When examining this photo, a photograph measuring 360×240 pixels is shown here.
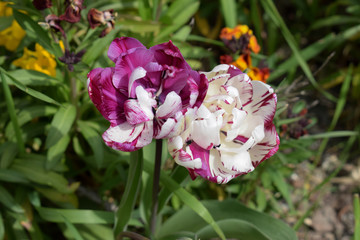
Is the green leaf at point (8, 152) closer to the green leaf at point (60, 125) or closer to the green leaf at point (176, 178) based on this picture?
the green leaf at point (60, 125)

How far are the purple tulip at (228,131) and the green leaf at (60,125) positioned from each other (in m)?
0.77

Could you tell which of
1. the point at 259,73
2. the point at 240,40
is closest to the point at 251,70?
the point at 259,73

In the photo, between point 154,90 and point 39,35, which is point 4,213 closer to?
point 39,35

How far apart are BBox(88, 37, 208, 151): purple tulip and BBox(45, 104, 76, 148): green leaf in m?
0.66

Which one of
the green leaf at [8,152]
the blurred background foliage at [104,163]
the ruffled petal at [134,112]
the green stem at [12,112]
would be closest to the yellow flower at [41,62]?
the blurred background foliage at [104,163]

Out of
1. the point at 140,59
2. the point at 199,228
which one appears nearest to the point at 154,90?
the point at 140,59

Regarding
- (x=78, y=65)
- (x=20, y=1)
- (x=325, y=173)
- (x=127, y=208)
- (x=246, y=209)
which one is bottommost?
(x=325, y=173)

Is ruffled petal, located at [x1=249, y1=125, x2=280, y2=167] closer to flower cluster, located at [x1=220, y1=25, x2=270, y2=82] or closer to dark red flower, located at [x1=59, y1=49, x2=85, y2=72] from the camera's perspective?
flower cluster, located at [x1=220, y1=25, x2=270, y2=82]

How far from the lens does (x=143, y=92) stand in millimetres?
1122

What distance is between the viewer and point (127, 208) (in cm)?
154

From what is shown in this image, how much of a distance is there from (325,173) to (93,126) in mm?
1682

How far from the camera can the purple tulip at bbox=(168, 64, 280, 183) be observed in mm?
1138

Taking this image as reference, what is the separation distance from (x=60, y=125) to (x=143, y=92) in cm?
77

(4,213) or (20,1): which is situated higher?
(20,1)
